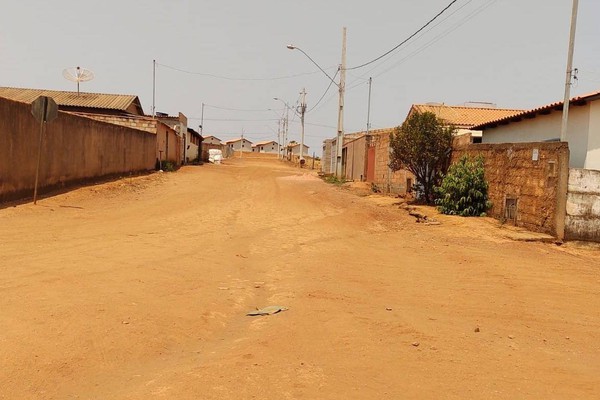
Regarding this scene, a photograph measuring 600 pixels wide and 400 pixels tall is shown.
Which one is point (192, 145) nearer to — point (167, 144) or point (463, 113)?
point (167, 144)

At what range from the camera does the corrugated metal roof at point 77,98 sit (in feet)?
107

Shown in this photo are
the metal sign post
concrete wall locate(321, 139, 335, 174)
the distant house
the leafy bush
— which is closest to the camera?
the metal sign post

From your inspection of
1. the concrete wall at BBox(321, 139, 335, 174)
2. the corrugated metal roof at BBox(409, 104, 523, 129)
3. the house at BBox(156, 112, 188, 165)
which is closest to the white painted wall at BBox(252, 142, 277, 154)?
the concrete wall at BBox(321, 139, 335, 174)

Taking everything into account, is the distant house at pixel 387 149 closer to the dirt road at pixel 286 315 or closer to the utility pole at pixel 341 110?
the utility pole at pixel 341 110

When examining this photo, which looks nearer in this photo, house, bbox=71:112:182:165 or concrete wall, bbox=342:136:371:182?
house, bbox=71:112:182:165

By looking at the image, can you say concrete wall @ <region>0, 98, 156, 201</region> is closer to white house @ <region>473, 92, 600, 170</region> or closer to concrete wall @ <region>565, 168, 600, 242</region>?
concrete wall @ <region>565, 168, 600, 242</region>

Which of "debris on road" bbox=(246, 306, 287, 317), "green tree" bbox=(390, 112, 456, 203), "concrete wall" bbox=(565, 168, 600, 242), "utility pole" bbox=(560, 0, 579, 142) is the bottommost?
"debris on road" bbox=(246, 306, 287, 317)

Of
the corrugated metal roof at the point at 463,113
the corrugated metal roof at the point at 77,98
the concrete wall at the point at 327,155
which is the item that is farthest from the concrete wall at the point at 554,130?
the corrugated metal roof at the point at 77,98

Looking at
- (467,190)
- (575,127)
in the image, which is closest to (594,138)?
(575,127)

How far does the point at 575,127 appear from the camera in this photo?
13391 mm

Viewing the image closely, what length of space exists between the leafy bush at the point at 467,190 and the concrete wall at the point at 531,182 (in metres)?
0.21

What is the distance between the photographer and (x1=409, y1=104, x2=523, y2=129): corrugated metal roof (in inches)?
1037

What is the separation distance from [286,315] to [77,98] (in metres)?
33.7

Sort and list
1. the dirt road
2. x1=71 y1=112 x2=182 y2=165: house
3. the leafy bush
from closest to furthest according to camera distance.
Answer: the dirt road < the leafy bush < x1=71 y1=112 x2=182 y2=165: house
